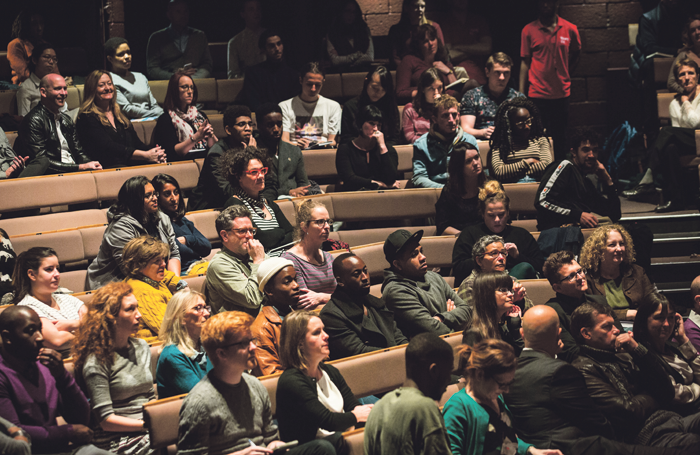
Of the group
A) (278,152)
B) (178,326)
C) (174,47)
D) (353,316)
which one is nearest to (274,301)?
(353,316)

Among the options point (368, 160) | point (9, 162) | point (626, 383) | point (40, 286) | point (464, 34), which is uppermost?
point (464, 34)

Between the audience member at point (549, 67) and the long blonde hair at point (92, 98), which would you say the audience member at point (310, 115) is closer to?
the long blonde hair at point (92, 98)

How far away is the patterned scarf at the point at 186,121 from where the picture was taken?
Answer: 5.00 meters

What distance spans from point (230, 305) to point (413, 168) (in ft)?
7.06

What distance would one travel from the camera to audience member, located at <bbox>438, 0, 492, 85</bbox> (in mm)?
6621

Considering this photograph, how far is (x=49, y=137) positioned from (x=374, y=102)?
2.23 metres

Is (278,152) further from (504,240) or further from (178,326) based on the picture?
(178,326)

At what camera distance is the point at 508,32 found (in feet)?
24.0

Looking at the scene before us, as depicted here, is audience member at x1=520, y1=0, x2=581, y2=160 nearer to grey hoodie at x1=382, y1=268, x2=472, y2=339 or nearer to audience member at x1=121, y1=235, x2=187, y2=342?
grey hoodie at x1=382, y1=268, x2=472, y2=339

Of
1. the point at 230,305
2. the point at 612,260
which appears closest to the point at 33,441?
the point at 230,305

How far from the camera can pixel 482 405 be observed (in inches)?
93.5

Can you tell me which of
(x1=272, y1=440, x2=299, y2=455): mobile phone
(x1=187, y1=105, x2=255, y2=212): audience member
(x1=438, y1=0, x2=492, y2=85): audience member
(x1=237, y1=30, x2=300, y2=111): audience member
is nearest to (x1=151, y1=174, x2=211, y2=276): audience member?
(x1=187, y1=105, x2=255, y2=212): audience member

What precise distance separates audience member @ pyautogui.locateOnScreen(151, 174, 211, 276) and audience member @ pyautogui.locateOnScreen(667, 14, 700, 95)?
381cm

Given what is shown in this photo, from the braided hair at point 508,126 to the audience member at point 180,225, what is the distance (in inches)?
84.4
